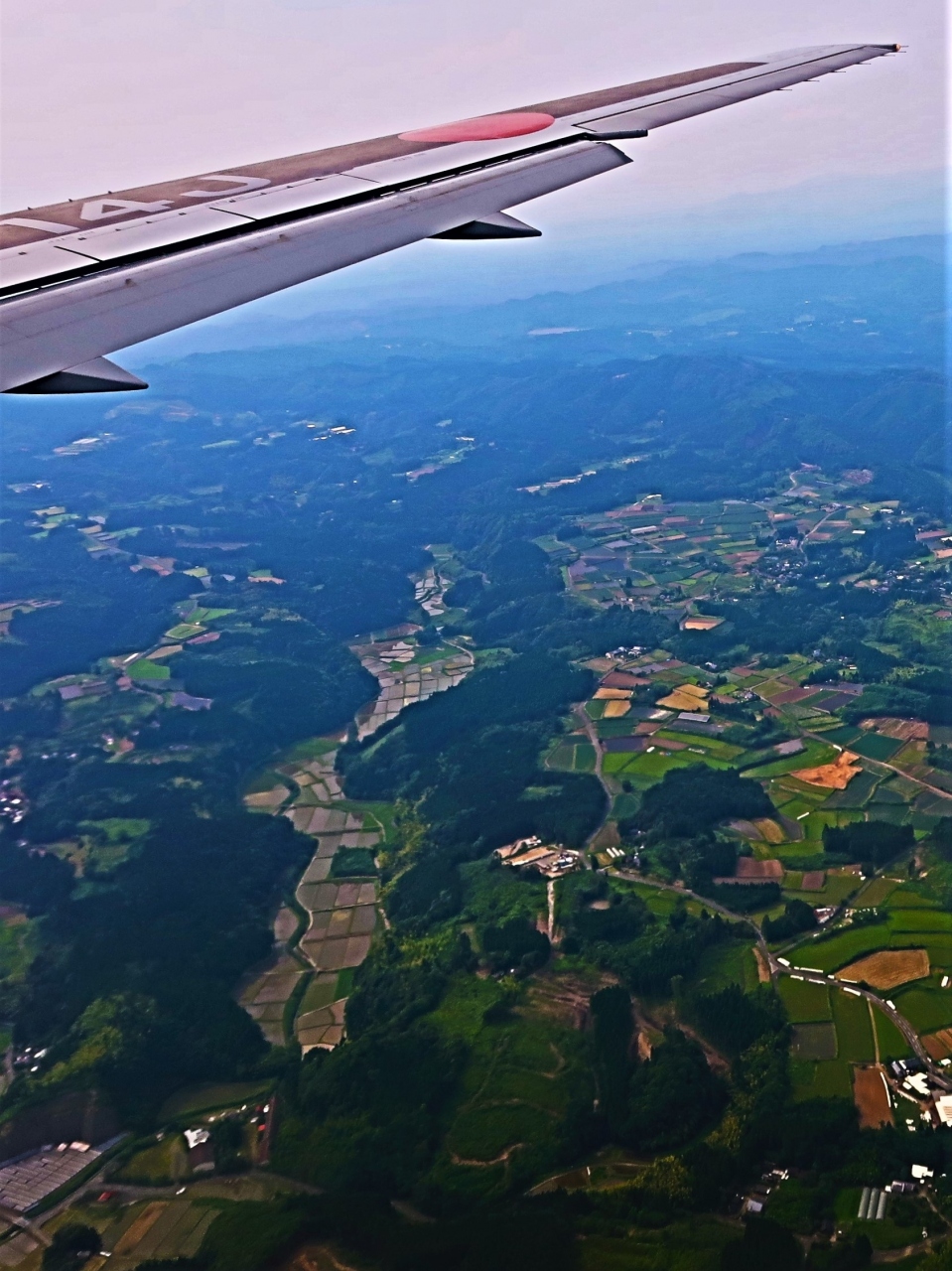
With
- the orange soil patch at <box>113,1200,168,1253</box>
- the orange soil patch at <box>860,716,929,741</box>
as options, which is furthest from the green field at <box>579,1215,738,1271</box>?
the orange soil patch at <box>860,716,929,741</box>

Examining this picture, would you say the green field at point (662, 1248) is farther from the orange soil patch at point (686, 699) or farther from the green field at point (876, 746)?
the orange soil patch at point (686, 699)

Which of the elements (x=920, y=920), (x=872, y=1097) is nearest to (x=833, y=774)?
(x=920, y=920)

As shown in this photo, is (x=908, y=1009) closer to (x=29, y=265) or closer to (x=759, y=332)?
(x=29, y=265)

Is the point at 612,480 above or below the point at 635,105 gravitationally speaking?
below

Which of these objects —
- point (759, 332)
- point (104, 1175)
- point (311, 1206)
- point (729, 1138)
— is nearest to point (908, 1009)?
point (729, 1138)

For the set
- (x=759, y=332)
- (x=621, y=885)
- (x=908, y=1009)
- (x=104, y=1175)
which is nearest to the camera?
(x=104, y=1175)

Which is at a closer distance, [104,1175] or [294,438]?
[104,1175]

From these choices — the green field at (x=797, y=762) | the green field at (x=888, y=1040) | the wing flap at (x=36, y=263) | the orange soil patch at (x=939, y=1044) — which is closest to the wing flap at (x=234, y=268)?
the wing flap at (x=36, y=263)
